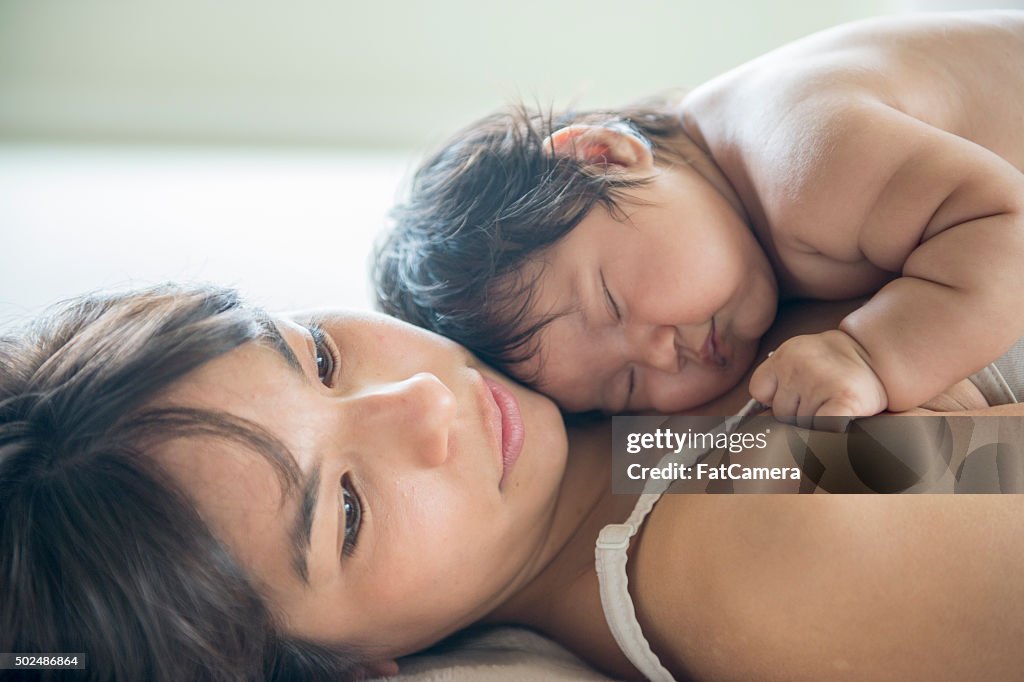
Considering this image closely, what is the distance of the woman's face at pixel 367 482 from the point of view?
0.64 metres

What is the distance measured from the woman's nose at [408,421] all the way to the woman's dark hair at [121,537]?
0.25 feet

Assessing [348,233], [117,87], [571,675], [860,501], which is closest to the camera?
[860,501]

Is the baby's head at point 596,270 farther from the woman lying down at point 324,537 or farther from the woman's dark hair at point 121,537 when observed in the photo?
the woman's dark hair at point 121,537

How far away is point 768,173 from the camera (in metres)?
0.81

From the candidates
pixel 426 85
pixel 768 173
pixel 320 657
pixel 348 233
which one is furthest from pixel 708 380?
pixel 426 85

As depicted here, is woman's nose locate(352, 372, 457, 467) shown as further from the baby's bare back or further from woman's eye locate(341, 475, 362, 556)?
the baby's bare back

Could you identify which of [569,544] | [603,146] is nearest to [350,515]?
[569,544]

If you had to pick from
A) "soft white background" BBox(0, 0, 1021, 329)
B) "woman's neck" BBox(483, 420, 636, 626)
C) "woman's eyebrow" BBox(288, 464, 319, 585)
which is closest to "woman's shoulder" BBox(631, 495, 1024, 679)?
"woman's neck" BBox(483, 420, 636, 626)

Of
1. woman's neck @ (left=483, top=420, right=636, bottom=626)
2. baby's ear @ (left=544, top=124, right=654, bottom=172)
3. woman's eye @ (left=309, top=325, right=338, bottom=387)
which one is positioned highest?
baby's ear @ (left=544, top=124, right=654, bottom=172)

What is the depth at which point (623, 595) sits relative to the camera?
72 cm

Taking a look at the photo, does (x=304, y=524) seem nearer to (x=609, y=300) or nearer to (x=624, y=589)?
(x=624, y=589)

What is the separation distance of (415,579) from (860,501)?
33 centimetres

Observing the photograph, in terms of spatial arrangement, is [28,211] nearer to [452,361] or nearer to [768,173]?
[452,361]

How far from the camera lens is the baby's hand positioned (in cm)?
65
